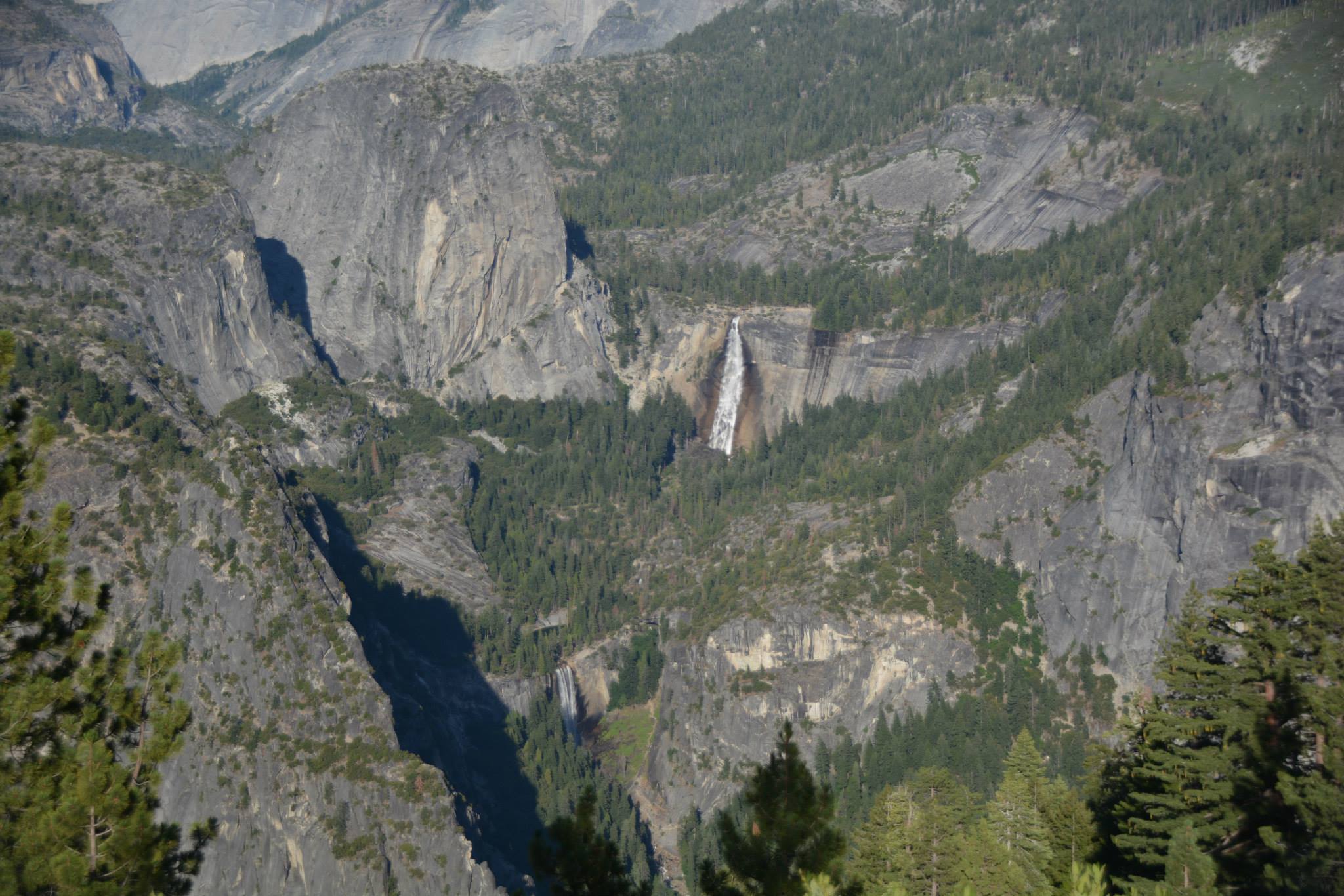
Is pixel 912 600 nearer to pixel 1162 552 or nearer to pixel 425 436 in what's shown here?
pixel 1162 552

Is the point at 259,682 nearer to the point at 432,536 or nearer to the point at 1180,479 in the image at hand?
the point at 432,536

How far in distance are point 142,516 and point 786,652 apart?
65.6m

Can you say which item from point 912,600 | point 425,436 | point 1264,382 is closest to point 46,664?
point 912,600

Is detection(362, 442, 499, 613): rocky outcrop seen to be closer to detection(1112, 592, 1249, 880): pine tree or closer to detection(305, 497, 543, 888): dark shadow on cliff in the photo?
detection(305, 497, 543, 888): dark shadow on cliff

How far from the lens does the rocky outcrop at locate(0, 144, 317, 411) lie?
18125 centimetres

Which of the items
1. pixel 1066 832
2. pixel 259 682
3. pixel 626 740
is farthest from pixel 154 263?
pixel 1066 832

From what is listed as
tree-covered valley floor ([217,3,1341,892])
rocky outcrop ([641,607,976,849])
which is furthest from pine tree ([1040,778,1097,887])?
rocky outcrop ([641,607,976,849])

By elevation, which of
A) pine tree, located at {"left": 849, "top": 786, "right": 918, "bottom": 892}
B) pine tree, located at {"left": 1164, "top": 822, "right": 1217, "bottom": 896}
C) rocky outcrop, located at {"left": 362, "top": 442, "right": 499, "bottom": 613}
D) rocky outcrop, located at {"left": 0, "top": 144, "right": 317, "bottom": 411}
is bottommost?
pine tree, located at {"left": 849, "top": 786, "right": 918, "bottom": 892}

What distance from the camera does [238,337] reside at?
19350cm

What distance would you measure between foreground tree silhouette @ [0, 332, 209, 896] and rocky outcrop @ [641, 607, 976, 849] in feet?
377

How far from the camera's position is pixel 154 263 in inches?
7397

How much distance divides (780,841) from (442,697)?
395 feet

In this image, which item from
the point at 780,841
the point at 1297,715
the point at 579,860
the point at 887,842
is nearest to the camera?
the point at 579,860

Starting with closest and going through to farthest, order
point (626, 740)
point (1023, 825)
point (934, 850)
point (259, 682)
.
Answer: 1. point (1023, 825)
2. point (934, 850)
3. point (259, 682)
4. point (626, 740)
